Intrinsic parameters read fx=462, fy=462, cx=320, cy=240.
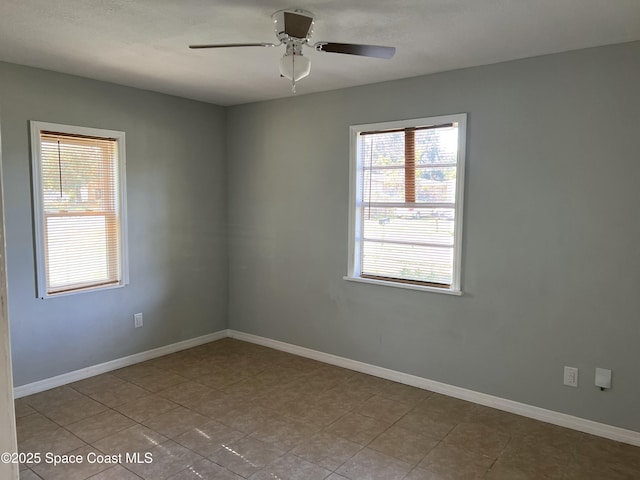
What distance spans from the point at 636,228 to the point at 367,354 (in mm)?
Answer: 2218

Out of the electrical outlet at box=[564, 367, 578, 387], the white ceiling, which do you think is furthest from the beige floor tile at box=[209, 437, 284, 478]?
the white ceiling

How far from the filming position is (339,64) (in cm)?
327

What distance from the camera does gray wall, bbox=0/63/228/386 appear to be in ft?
11.2

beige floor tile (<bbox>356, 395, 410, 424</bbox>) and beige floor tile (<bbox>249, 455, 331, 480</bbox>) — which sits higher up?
beige floor tile (<bbox>356, 395, 410, 424</bbox>)

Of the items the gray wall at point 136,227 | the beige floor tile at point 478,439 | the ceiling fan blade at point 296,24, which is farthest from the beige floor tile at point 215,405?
the ceiling fan blade at point 296,24

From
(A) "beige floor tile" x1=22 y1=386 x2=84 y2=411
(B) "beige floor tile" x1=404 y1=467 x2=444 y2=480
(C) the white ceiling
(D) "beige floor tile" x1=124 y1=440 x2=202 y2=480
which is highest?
(C) the white ceiling

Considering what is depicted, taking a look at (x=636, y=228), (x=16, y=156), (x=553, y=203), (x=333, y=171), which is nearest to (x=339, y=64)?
(x=333, y=171)

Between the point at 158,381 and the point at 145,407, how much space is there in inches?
19.0

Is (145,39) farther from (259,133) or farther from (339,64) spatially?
(259,133)

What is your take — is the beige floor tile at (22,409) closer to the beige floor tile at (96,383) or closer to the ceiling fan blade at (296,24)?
the beige floor tile at (96,383)

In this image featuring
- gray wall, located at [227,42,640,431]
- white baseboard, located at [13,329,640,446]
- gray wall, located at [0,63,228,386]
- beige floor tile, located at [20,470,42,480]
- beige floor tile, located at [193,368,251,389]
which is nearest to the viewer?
beige floor tile, located at [20,470,42,480]

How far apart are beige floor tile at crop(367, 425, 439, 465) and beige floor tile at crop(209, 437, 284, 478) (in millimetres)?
626

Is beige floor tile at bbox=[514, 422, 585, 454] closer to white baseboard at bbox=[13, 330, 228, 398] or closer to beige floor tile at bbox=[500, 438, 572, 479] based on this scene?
beige floor tile at bbox=[500, 438, 572, 479]

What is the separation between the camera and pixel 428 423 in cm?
314
